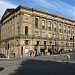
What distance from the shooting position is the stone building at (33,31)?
240 ft

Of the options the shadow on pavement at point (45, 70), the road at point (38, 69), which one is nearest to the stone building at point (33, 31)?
the road at point (38, 69)

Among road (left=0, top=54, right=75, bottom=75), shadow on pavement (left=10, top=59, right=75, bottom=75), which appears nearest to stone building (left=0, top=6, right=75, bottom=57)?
road (left=0, top=54, right=75, bottom=75)

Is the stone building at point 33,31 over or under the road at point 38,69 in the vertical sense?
over

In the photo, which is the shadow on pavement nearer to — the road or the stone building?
the road

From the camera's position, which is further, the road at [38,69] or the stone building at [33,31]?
the stone building at [33,31]

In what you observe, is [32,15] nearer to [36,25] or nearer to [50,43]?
[36,25]

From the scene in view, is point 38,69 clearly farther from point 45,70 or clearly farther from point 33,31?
point 33,31

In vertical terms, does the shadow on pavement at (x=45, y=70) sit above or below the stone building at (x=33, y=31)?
below

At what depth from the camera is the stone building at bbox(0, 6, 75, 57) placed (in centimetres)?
7306

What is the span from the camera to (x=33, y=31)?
7612 cm

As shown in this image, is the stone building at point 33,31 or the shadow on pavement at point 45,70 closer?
the shadow on pavement at point 45,70

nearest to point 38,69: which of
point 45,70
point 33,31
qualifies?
point 45,70

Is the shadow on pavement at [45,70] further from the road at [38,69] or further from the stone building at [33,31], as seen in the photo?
the stone building at [33,31]

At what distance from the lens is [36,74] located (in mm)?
18891
